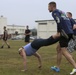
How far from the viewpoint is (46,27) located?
111125mm

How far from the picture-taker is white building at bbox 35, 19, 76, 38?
356 feet

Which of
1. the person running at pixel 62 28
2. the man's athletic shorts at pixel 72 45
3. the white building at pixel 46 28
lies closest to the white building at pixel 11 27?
the white building at pixel 46 28

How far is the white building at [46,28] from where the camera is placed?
109 m

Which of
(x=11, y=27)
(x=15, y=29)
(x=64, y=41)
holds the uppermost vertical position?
(x=64, y=41)

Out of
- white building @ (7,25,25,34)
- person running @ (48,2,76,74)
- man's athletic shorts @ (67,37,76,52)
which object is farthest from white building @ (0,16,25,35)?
person running @ (48,2,76,74)

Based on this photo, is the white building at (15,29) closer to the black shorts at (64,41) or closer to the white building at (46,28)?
the white building at (46,28)

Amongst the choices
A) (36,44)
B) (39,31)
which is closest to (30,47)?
(36,44)

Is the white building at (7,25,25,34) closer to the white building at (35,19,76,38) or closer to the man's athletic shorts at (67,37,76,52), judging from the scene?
the white building at (35,19,76,38)

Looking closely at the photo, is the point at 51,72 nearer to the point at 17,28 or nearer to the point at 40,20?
the point at 40,20

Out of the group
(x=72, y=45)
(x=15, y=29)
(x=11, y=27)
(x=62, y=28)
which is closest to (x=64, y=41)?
(x=62, y=28)

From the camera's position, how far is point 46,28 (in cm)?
11075

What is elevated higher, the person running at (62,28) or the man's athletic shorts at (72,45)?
the person running at (62,28)

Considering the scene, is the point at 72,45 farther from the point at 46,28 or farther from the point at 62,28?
the point at 46,28

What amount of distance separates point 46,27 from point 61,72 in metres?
102
